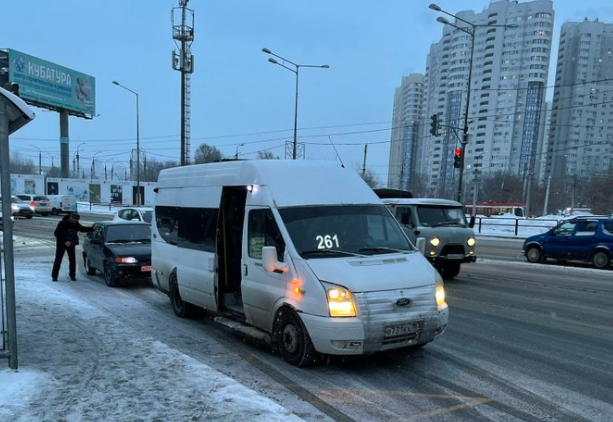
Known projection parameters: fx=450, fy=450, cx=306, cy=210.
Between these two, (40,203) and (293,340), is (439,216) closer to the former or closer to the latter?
(293,340)

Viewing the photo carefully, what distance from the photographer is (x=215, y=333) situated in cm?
685

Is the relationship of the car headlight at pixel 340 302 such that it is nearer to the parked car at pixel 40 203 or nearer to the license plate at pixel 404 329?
the license plate at pixel 404 329

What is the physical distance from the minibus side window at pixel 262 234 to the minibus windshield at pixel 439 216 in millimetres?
6866

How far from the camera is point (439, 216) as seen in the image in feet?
39.4

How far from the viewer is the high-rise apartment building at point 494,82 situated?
4859 centimetres

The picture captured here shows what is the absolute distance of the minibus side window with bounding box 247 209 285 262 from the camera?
553 centimetres

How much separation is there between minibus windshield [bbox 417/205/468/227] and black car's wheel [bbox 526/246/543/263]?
581 cm

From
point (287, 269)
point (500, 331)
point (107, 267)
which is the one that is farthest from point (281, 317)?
point (107, 267)

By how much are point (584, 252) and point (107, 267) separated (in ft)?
48.5

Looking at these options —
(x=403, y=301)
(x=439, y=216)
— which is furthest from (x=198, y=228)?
(x=439, y=216)

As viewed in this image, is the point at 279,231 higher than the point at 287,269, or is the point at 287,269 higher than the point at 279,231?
the point at 279,231

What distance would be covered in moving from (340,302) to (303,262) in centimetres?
64

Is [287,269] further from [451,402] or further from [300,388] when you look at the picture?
[451,402]

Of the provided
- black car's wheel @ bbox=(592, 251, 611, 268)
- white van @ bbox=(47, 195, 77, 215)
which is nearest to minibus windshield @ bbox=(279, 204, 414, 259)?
black car's wheel @ bbox=(592, 251, 611, 268)
